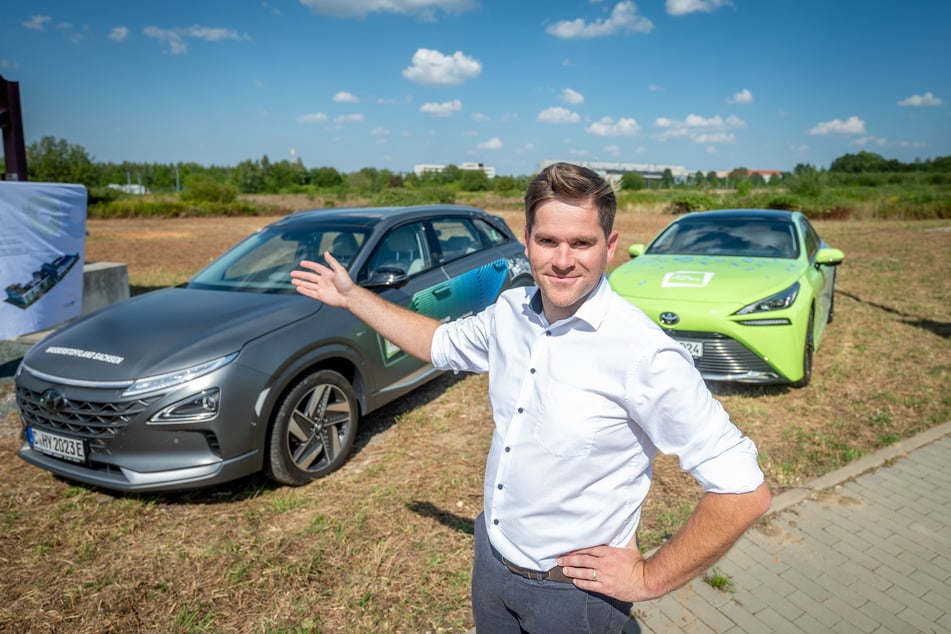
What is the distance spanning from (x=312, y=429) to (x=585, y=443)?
113 inches

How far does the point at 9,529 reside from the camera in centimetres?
347

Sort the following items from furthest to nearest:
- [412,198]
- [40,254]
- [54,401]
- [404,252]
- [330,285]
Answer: [412,198] → [40,254] → [404,252] → [54,401] → [330,285]

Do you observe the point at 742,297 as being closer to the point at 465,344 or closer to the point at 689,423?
the point at 465,344

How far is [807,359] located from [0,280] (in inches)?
322

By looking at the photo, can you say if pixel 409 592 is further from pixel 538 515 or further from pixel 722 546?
pixel 722 546

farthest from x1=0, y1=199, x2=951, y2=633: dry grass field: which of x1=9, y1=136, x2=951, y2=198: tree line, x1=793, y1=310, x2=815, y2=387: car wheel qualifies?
x1=9, y1=136, x2=951, y2=198: tree line

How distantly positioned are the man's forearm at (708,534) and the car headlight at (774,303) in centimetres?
407

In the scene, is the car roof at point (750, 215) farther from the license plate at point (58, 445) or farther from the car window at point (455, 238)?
the license plate at point (58, 445)

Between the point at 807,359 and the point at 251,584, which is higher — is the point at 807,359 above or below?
above

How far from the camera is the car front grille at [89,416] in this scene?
129 inches

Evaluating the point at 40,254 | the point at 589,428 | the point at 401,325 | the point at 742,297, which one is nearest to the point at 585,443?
the point at 589,428

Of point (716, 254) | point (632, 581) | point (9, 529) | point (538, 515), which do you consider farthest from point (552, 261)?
point (716, 254)

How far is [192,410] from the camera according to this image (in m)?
3.29

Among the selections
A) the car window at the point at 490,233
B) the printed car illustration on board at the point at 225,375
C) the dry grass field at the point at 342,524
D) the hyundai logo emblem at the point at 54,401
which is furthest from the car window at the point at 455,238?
the hyundai logo emblem at the point at 54,401
